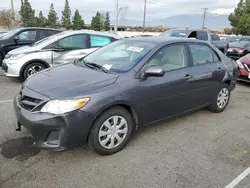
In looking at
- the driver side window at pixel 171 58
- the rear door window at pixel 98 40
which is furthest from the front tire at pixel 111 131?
the rear door window at pixel 98 40

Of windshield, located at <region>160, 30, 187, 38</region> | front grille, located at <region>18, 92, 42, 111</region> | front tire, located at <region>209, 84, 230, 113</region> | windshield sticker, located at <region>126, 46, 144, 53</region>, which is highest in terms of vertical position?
windshield, located at <region>160, 30, 187, 38</region>

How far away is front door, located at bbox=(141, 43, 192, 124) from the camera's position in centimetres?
339

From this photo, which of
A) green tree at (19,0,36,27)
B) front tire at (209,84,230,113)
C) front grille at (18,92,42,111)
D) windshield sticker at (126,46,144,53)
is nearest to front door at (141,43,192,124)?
windshield sticker at (126,46,144,53)

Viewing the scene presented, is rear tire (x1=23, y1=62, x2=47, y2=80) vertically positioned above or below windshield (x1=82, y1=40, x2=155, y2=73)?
below

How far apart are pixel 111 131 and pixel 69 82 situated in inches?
31.9

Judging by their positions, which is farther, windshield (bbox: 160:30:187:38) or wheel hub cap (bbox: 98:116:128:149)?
windshield (bbox: 160:30:187:38)

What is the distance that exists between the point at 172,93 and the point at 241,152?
1.25 m

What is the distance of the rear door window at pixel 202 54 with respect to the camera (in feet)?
13.5

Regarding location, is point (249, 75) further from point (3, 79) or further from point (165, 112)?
point (3, 79)

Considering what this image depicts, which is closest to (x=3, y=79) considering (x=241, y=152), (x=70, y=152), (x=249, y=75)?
(x=70, y=152)

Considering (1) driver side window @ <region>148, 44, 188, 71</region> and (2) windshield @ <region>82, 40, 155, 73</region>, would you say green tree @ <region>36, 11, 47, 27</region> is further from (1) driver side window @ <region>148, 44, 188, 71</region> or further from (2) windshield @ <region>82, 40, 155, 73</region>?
(1) driver side window @ <region>148, 44, 188, 71</region>

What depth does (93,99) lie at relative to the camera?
2799 millimetres

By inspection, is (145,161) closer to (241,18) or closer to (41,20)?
(241,18)

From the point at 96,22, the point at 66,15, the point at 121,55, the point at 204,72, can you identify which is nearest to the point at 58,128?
the point at 121,55
